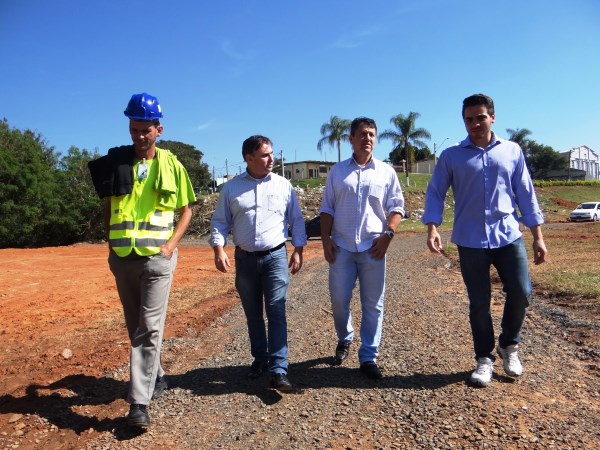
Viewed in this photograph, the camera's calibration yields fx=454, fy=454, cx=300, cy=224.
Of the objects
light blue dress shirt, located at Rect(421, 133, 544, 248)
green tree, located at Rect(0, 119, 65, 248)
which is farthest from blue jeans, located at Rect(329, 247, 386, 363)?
green tree, located at Rect(0, 119, 65, 248)

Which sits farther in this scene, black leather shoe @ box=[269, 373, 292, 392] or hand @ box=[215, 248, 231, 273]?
hand @ box=[215, 248, 231, 273]

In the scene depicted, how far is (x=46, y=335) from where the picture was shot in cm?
576

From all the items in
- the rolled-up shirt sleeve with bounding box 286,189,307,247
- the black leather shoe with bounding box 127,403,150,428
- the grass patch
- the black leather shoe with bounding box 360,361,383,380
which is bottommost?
the grass patch

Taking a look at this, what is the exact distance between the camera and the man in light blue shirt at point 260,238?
3557 mm

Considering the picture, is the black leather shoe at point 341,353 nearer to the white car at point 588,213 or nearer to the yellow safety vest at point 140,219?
the yellow safety vest at point 140,219

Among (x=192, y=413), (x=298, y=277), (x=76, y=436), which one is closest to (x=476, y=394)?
(x=192, y=413)

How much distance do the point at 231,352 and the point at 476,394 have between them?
2.36 m

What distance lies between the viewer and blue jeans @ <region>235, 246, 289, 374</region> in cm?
349

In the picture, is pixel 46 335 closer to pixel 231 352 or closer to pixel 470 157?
pixel 231 352

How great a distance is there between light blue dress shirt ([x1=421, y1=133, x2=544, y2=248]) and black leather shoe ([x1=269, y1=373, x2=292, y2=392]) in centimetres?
166

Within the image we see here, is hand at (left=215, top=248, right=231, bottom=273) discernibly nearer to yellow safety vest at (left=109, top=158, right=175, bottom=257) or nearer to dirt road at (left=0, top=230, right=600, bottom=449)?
yellow safety vest at (left=109, top=158, right=175, bottom=257)

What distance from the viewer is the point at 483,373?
3.35 meters

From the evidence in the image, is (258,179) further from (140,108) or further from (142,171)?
(140,108)

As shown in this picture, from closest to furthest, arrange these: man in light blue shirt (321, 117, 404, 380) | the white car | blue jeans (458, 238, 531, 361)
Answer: blue jeans (458, 238, 531, 361), man in light blue shirt (321, 117, 404, 380), the white car
